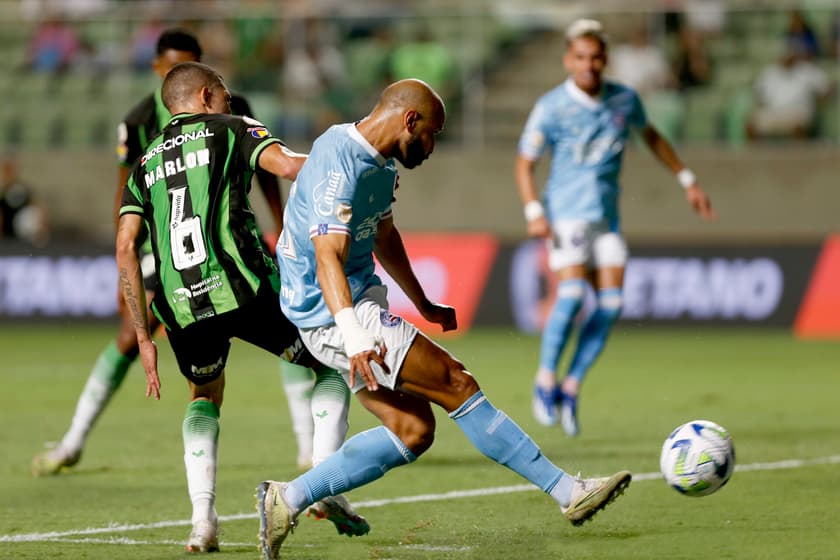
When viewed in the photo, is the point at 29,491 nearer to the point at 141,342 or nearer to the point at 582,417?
the point at 141,342

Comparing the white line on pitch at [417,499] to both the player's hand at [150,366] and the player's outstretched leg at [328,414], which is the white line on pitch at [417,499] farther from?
the player's hand at [150,366]

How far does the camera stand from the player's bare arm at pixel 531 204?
366 inches

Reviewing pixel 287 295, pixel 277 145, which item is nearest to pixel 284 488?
pixel 287 295

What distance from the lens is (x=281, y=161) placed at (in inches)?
224

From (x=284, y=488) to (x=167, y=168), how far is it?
1.32 metres

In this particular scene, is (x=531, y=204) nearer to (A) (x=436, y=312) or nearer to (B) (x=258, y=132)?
(A) (x=436, y=312)

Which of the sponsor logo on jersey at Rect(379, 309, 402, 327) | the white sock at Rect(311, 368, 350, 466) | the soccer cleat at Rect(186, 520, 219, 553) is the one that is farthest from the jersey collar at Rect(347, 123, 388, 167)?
the soccer cleat at Rect(186, 520, 219, 553)

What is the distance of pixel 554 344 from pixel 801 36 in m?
9.90

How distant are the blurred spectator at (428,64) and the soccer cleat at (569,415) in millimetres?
9631

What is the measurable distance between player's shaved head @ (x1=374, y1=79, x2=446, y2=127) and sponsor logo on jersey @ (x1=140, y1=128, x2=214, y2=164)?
81cm

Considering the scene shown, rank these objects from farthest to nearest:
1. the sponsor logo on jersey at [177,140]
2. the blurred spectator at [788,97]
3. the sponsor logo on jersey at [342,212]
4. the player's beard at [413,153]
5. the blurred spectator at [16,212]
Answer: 1. the blurred spectator at [16,212]
2. the blurred spectator at [788,97]
3. the sponsor logo on jersey at [177,140]
4. the player's beard at [413,153]
5. the sponsor logo on jersey at [342,212]

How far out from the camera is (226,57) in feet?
61.2


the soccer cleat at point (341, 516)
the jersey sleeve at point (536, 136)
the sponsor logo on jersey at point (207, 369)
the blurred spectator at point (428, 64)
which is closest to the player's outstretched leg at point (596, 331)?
the jersey sleeve at point (536, 136)

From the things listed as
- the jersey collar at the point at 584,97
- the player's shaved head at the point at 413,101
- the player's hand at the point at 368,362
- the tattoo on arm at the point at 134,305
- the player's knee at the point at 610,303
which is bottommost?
the player's knee at the point at 610,303
